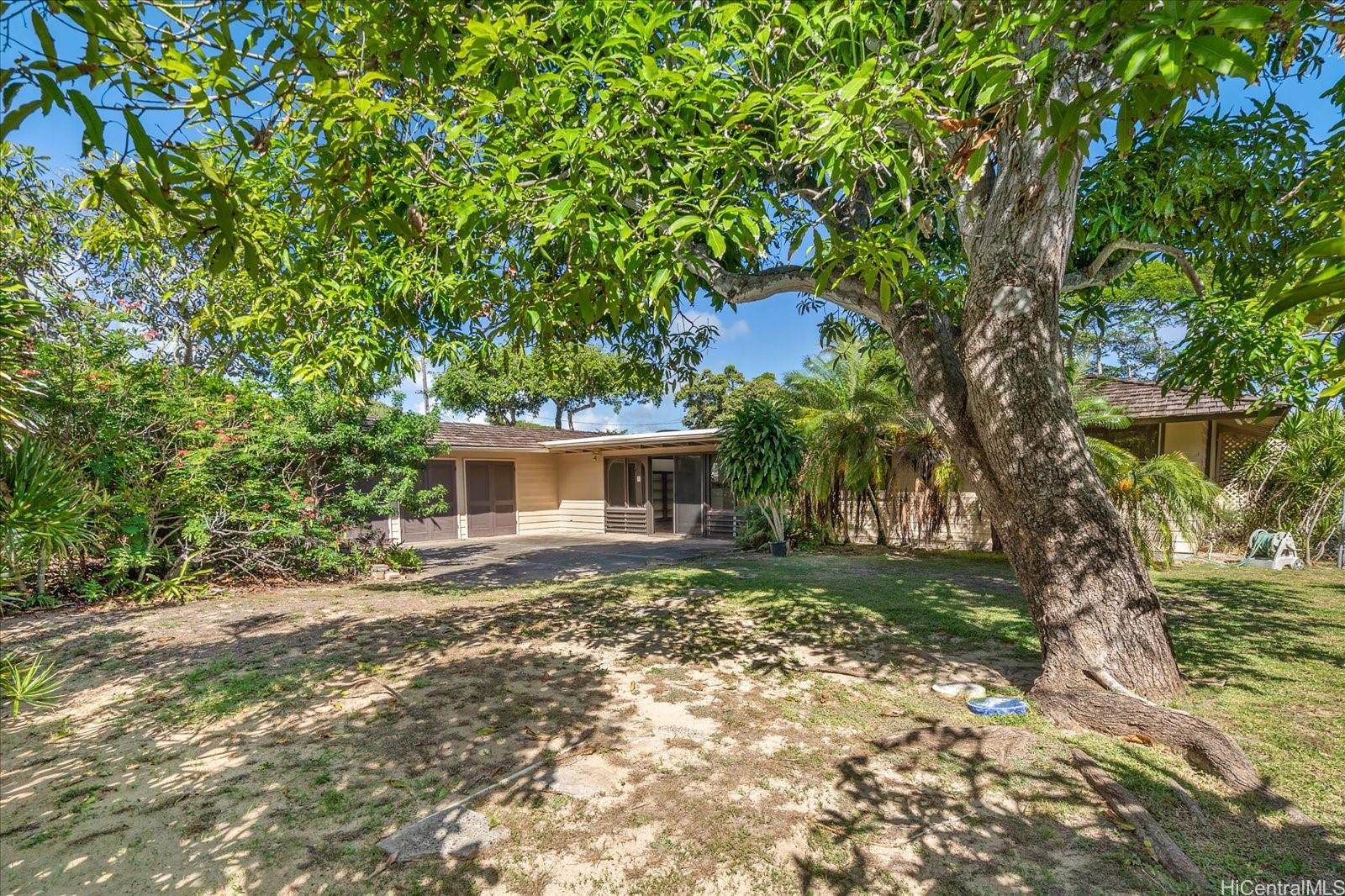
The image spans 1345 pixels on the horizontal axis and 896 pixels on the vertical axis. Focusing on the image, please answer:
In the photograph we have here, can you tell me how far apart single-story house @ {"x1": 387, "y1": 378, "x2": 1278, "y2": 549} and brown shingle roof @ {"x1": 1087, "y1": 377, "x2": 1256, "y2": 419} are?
0.04 meters

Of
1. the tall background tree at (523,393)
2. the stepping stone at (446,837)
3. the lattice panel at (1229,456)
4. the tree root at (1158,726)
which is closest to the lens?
the stepping stone at (446,837)

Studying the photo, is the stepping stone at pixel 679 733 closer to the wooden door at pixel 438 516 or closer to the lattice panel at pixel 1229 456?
the lattice panel at pixel 1229 456

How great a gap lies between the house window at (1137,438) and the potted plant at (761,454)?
5.77 m

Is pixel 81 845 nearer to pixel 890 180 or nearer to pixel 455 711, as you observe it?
pixel 455 711

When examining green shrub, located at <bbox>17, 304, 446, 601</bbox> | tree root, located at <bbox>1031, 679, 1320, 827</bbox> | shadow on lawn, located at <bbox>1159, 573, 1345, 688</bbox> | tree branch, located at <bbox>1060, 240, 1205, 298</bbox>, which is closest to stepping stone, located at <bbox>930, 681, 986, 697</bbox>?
tree root, located at <bbox>1031, 679, 1320, 827</bbox>

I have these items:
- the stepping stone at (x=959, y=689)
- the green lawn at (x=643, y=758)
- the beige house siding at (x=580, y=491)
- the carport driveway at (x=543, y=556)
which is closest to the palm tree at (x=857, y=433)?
the carport driveway at (x=543, y=556)

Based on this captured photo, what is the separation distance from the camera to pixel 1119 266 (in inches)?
203

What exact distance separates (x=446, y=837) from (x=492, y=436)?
1551cm

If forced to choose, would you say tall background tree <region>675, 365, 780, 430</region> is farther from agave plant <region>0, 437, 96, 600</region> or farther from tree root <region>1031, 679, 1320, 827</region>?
agave plant <region>0, 437, 96, 600</region>

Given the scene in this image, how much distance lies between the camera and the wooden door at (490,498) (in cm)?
1706

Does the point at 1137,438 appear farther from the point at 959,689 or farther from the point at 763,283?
the point at 763,283

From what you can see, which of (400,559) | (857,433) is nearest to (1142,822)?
(857,433)

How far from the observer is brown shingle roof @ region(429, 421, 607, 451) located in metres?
16.0
